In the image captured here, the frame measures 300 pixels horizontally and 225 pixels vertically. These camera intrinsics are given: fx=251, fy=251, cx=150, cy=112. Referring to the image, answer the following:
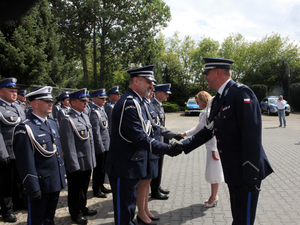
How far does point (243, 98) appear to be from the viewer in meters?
2.45

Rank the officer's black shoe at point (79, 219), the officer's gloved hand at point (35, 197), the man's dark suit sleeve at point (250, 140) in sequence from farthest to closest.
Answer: the officer's black shoe at point (79, 219) < the officer's gloved hand at point (35, 197) < the man's dark suit sleeve at point (250, 140)

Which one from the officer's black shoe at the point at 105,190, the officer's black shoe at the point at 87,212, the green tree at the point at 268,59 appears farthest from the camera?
the green tree at the point at 268,59

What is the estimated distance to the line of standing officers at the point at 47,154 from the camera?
2.85 meters

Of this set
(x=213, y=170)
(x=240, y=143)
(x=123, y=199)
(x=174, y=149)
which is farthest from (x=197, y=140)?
(x=213, y=170)

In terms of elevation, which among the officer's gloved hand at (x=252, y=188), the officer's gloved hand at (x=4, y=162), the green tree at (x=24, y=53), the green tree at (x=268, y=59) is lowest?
the officer's gloved hand at (x=4, y=162)

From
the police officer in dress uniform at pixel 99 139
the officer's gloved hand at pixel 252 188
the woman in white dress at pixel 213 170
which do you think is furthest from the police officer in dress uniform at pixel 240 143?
the police officer in dress uniform at pixel 99 139

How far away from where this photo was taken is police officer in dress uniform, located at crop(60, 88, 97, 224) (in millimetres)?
3672

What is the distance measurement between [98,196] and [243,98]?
3709mm

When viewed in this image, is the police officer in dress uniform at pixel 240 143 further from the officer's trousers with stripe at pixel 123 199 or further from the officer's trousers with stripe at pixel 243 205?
the officer's trousers with stripe at pixel 123 199

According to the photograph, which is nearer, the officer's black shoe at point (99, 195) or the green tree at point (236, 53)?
the officer's black shoe at point (99, 195)

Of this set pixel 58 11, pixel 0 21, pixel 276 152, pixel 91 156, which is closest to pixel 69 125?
pixel 91 156

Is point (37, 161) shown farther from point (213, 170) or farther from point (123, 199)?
point (213, 170)

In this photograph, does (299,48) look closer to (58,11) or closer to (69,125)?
(58,11)

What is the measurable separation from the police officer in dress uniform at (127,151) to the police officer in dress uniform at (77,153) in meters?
0.97
